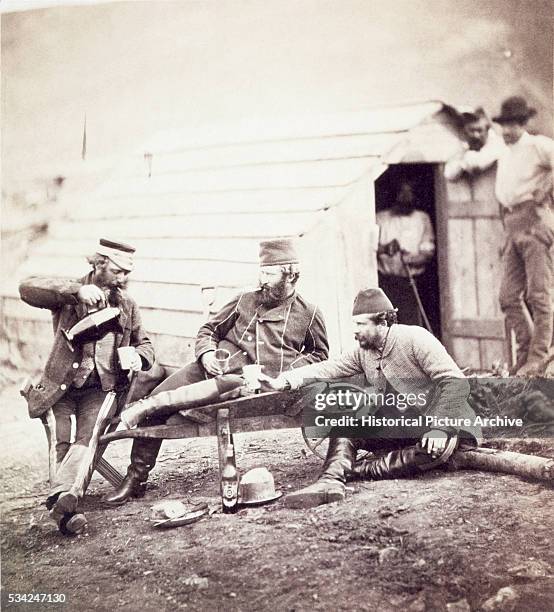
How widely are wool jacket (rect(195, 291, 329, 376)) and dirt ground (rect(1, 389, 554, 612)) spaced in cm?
41

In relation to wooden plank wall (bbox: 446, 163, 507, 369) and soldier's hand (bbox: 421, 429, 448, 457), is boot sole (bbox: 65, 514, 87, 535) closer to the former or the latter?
soldier's hand (bbox: 421, 429, 448, 457)

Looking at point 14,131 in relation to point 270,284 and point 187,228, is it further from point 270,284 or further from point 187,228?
point 270,284

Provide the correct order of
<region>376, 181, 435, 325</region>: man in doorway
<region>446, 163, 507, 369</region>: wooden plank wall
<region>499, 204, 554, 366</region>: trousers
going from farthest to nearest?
<region>376, 181, 435, 325</region>: man in doorway < <region>446, 163, 507, 369</region>: wooden plank wall < <region>499, 204, 554, 366</region>: trousers

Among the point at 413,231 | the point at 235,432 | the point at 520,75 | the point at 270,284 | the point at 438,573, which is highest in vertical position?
the point at 520,75

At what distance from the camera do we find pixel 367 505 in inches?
137

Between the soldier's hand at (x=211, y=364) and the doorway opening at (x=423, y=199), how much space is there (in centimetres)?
105

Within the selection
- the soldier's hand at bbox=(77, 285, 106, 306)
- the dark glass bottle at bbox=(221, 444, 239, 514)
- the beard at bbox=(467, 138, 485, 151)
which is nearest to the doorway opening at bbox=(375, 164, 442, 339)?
the beard at bbox=(467, 138, 485, 151)

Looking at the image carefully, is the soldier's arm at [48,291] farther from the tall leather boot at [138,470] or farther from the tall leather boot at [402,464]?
the tall leather boot at [402,464]

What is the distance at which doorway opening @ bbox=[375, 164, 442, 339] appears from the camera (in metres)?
4.23

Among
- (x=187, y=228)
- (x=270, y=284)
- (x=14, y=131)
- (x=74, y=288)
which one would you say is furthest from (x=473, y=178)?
(x=14, y=131)

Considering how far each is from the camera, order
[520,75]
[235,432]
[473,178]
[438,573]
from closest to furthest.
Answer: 1. [438,573]
2. [235,432]
3. [520,75]
4. [473,178]

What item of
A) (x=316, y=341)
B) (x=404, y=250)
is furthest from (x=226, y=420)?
(x=404, y=250)

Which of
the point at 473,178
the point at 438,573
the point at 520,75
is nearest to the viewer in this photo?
the point at 438,573

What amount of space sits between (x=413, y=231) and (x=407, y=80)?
0.80 metres
